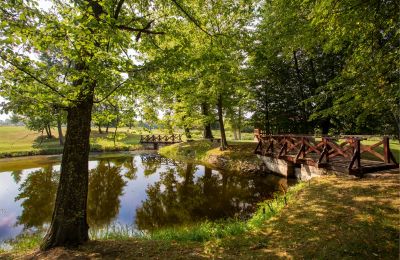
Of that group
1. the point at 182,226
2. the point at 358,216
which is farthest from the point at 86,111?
the point at 358,216

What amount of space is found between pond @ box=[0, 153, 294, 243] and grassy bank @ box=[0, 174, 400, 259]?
323 centimetres

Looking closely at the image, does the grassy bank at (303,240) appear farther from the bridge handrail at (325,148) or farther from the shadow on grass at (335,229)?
the bridge handrail at (325,148)

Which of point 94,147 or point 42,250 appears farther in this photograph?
point 94,147

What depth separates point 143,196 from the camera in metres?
13.6

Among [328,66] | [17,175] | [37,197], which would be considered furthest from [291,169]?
[17,175]

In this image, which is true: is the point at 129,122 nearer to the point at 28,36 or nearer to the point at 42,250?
the point at 28,36

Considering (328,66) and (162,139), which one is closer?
(328,66)

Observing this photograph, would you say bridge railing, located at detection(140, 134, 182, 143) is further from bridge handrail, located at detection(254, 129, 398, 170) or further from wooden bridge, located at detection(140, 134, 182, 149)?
bridge handrail, located at detection(254, 129, 398, 170)

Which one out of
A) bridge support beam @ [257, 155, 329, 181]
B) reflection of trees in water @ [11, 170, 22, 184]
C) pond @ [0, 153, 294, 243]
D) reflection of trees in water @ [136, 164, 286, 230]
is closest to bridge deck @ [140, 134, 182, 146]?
pond @ [0, 153, 294, 243]

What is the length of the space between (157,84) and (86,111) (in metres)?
1.86

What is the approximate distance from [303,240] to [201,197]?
7688mm

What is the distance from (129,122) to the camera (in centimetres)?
696

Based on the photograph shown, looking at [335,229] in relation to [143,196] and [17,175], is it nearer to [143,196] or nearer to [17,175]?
[143,196]

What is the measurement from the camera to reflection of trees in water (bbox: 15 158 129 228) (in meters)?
10.8
